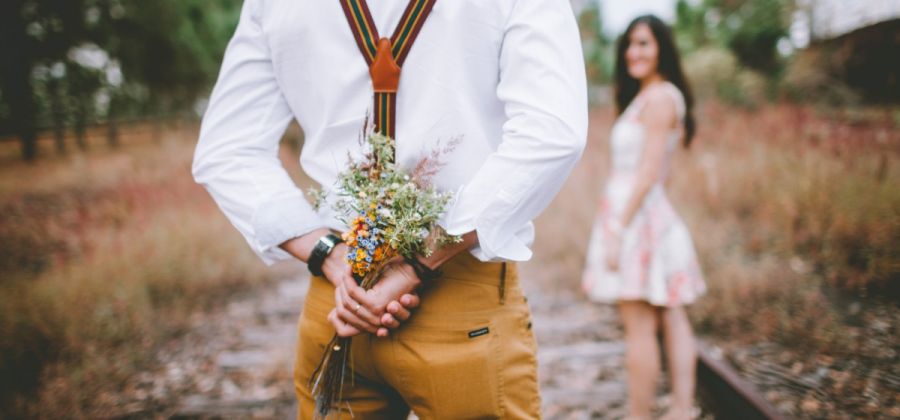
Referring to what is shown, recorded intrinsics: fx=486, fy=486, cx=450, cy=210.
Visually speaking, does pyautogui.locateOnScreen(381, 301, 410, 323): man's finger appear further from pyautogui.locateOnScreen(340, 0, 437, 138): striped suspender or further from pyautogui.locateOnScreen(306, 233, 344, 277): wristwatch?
pyautogui.locateOnScreen(340, 0, 437, 138): striped suspender

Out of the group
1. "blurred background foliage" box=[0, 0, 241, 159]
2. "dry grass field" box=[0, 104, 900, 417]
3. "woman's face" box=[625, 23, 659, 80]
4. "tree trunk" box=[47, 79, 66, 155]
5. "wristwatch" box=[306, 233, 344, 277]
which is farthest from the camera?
"tree trunk" box=[47, 79, 66, 155]

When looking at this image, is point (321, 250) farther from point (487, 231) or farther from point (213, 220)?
point (213, 220)

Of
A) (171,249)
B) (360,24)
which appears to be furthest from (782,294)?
(171,249)

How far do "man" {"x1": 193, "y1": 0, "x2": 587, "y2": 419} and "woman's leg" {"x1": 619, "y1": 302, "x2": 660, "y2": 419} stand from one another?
1.81 metres

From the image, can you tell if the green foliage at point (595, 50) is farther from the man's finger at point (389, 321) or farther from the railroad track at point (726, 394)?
the man's finger at point (389, 321)

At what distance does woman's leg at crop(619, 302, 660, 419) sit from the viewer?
2.85 metres

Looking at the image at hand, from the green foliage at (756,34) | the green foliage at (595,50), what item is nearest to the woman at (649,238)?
the green foliage at (756,34)

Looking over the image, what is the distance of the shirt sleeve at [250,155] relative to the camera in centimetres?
133

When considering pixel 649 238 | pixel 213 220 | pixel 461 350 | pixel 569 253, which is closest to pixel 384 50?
pixel 461 350

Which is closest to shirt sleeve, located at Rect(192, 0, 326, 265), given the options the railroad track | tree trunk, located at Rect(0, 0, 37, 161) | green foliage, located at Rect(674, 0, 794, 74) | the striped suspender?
the striped suspender

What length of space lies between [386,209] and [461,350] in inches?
15.9

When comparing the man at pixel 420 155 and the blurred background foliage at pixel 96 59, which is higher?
the blurred background foliage at pixel 96 59

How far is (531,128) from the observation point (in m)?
1.07

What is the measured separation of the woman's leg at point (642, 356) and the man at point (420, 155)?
1815 mm
